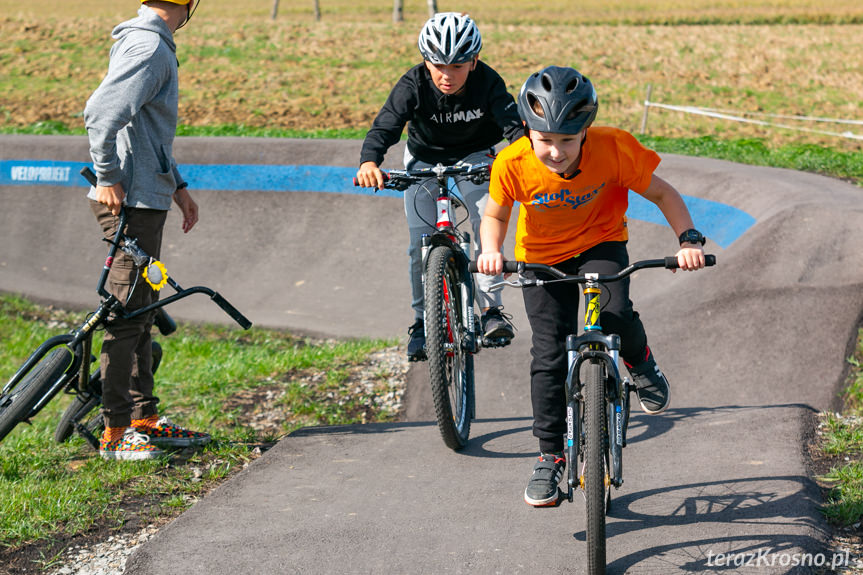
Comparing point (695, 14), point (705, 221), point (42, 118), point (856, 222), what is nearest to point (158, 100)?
point (856, 222)

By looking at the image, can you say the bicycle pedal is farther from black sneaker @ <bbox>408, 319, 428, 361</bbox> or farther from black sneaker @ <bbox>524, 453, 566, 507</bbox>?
black sneaker @ <bbox>524, 453, 566, 507</bbox>

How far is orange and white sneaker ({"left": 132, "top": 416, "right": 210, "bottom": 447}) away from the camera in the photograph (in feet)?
16.8

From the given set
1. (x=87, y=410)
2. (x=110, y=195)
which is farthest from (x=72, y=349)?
(x=110, y=195)

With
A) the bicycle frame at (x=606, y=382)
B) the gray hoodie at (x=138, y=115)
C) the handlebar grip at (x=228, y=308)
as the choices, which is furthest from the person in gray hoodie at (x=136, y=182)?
the bicycle frame at (x=606, y=382)

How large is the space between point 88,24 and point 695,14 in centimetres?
2018

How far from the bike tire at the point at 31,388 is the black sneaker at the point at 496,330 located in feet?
7.57

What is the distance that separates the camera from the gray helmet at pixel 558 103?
3.39m

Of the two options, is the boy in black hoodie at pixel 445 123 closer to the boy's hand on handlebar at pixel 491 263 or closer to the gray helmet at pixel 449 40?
the gray helmet at pixel 449 40

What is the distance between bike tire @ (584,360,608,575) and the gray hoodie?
2652mm

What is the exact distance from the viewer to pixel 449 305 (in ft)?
15.8

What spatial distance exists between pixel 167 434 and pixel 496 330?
2.02 metres

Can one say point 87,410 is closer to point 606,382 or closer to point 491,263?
point 491,263

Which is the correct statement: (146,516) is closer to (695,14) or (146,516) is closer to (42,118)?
(42,118)

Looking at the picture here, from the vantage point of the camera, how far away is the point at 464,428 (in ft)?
16.1
